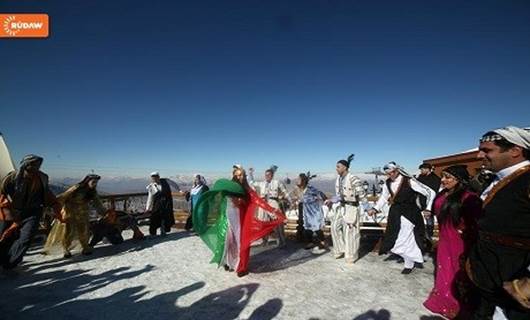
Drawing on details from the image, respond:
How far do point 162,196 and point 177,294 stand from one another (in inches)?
173

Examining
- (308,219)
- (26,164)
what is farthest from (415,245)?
(26,164)

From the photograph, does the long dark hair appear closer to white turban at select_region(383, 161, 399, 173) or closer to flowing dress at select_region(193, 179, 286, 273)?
white turban at select_region(383, 161, 399, 173)

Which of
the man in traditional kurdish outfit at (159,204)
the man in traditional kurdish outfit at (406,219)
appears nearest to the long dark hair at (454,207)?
the man in traditional kurdish outfit at (406,219)

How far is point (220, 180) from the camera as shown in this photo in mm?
5242

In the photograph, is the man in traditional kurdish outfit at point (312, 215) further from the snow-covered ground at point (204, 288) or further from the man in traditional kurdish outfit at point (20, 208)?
the man in traditional kurdish outfit at point (20, 208)

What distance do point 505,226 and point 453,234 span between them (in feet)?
5.77

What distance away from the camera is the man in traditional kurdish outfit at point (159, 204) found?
26.4 ft

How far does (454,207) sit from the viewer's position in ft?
10.7

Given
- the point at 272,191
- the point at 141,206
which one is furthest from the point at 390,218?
the point at 141,206

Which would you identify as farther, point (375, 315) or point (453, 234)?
point (375, 315)

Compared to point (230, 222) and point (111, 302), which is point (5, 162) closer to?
point (111, 302)

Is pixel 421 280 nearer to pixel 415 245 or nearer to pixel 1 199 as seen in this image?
pixel 415 245

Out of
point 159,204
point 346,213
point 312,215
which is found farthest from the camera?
point 159,204

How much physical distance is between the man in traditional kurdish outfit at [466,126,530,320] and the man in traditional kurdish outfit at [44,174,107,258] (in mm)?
6915
